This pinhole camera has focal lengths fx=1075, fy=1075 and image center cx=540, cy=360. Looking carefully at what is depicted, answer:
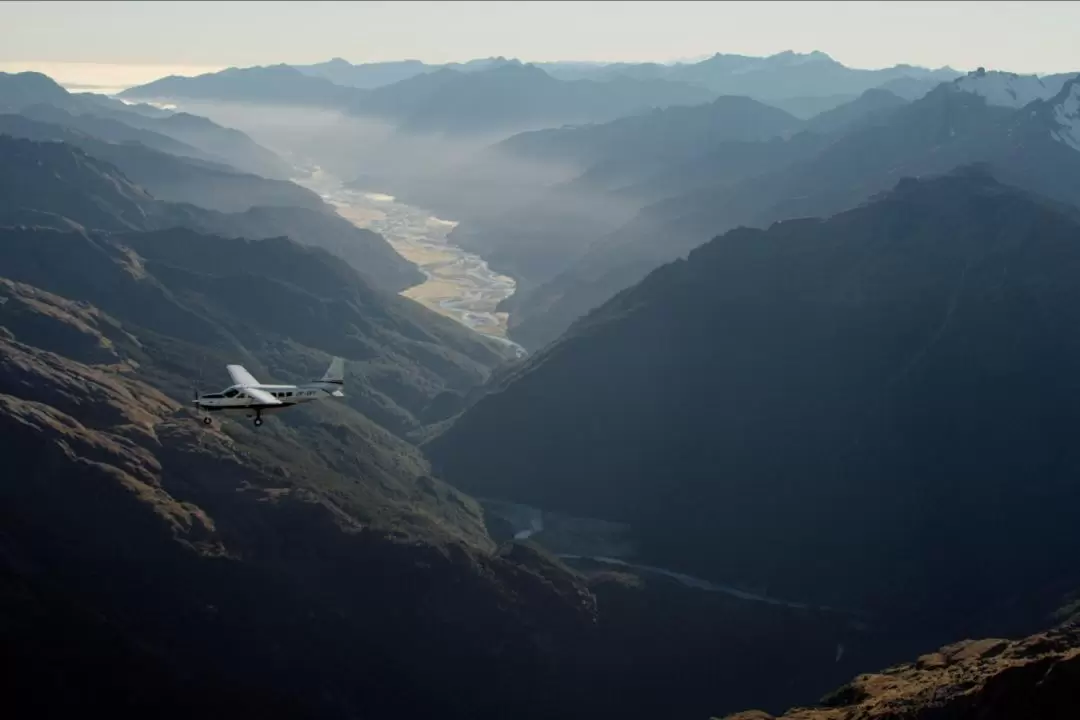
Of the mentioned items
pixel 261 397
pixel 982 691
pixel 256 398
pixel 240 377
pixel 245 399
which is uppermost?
pixel 240 377

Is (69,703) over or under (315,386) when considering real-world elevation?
under

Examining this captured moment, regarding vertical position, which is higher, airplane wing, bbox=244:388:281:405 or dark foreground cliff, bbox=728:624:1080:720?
airplane wing, bbox=244:388:281:405

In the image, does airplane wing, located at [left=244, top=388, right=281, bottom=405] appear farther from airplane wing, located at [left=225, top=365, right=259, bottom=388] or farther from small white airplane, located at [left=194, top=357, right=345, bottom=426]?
airplane wing, located at [left=225, top=365, right=259, bottom=388]

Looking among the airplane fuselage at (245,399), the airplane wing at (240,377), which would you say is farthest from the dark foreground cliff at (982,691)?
the airplane wing at (240,377)

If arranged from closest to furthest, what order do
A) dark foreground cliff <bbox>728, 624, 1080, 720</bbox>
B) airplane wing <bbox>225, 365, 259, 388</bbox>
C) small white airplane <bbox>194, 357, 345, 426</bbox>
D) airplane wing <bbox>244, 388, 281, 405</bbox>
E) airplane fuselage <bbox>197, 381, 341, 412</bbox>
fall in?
dark foreground cliff <bbox>728, 624, 1080, 720</bbox>
airplane wing <bbox>244, 388, 281, 405</bbox>
small white airplane <bbox>194, 357, 345, 426</bbox>
airplane fuselage <bbox>197, 381, 341, 412</bbox>
airplane wing <bbox>225, 365, 259, 388</bbox>

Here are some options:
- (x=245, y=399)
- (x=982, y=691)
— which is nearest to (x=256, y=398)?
(x=245, y=399)

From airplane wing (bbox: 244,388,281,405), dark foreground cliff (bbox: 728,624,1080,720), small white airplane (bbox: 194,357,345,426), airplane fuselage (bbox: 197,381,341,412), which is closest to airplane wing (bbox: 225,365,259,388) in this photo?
small white airplane (bbox: 194,357,345,426)

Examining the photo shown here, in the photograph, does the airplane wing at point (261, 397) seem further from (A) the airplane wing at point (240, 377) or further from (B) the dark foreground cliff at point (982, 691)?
(B) the dark foreground cliff at point (982, 691)

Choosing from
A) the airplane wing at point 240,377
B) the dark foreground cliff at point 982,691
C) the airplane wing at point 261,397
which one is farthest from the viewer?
the airplane wing at point 240,377

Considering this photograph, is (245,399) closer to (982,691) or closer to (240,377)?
(240,377)

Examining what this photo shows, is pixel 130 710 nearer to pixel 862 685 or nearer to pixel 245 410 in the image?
pixel 245 410

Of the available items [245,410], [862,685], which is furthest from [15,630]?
[862,685]
